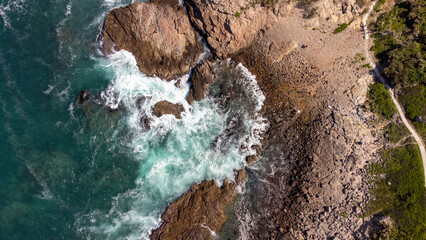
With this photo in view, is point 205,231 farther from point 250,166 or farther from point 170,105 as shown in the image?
point 170,105

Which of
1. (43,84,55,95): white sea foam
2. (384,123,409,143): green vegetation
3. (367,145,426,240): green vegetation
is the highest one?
(43,84,55,95): white sea foam

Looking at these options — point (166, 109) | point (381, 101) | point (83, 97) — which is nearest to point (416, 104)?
point (381, 101)

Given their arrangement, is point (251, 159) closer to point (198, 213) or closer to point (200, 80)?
point (198, 213)

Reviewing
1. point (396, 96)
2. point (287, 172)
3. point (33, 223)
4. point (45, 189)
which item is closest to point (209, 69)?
point (287, 172)

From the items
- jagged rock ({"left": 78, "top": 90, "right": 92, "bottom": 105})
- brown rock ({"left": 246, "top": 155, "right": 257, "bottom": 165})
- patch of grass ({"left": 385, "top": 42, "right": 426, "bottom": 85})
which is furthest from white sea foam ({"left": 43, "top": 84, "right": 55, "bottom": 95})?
patch of grass ({"left": 385, "top": 42, "right": 426, "bottom": 85})

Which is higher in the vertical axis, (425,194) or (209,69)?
(209,69)

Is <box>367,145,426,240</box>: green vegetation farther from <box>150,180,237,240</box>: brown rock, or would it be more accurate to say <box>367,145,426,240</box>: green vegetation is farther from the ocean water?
<box>150,180,237,240</box>: brown rock
